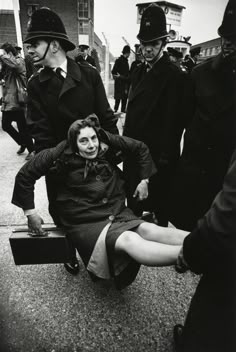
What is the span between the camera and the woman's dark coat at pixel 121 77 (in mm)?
8219

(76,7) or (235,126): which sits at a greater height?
(76,7)

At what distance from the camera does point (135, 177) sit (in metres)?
2.35

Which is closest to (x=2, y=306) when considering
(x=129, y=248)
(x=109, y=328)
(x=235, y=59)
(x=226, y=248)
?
(x=109, y=328)

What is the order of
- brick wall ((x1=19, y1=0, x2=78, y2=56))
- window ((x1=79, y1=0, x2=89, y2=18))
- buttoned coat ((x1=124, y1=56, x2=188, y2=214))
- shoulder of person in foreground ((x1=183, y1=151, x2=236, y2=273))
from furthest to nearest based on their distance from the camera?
1. window ((x1=79, y1=0, x2=89, y2=18))
2. brick wall ((x1=19, y1=0, x2=78, y2=56))
3. buttoned coat ((x1=124, y1=56, x2=188, y2=214))
4. shoulder of person in foreground ((x1=183, y1=151, x2=236, y2=273))

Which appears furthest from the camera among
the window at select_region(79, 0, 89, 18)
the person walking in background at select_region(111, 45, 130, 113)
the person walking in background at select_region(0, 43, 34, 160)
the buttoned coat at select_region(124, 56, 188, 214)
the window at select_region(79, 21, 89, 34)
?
the window at select_region(79, 21, 89, 34)

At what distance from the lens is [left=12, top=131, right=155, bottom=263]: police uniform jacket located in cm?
172

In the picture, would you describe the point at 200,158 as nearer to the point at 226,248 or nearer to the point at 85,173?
the point at 85,173

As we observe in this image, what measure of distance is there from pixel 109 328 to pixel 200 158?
1352 mm

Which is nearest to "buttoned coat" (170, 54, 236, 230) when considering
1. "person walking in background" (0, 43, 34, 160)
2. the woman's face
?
the woman's face

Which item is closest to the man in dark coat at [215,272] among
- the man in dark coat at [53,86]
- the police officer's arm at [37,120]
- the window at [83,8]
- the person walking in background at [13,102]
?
the man in dark coat at [53,86]

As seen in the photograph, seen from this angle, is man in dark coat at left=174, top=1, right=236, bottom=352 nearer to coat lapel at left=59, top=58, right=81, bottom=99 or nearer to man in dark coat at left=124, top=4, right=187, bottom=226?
man in dark coat at left=124, top=4, right=187, bottom=226

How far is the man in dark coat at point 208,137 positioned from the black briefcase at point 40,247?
980 mm

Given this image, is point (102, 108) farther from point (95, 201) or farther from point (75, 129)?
point (95, 201)

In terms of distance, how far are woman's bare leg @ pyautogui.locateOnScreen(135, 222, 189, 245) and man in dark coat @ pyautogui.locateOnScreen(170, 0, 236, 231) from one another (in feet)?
1.60
